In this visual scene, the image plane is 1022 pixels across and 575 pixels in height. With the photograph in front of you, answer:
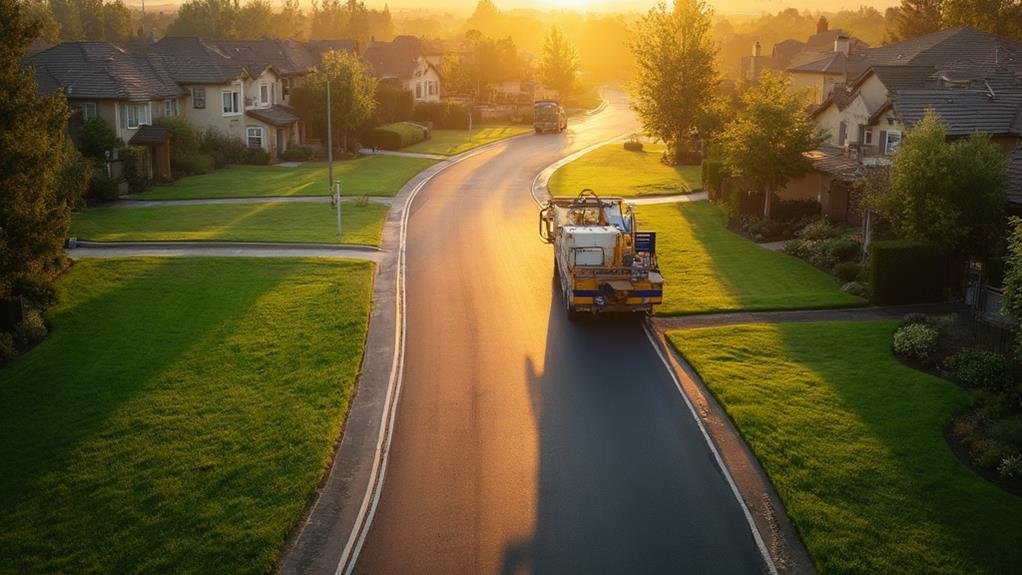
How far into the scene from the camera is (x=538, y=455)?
58.8ft

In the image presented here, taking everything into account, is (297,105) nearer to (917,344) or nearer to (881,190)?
(881,190)

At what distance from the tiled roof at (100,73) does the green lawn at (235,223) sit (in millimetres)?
12678

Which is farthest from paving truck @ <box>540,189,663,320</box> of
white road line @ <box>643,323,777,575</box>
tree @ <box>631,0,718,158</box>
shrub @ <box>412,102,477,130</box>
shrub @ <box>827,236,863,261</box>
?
shrub @ <box>412,102,477,130</box>

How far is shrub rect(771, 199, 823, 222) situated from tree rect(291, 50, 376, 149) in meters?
35.7

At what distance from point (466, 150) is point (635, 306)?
153 feet

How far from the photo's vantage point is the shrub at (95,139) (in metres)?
49.9

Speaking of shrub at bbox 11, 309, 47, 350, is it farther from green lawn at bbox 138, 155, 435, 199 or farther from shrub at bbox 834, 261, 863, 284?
shrub at bbox 834, 261, 863, 284

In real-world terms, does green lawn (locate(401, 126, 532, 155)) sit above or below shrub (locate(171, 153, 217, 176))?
above

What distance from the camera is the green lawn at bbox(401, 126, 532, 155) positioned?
71.1 meters

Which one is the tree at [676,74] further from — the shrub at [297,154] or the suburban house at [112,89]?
the suburban house at [112,89]

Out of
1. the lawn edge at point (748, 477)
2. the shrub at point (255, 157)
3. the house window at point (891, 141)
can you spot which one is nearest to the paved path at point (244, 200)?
the shrub at point (255, 157)

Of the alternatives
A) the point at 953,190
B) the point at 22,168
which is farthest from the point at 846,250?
the point at 22,168

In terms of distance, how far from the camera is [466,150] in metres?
70.1

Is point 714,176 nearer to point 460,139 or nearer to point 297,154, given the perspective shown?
point 297,154
